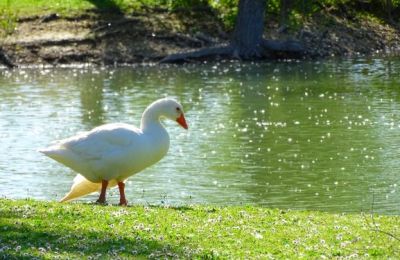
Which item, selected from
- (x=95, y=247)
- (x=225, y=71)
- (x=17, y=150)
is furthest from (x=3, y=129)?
(x=95, y=247)

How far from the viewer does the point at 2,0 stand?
38.2 m

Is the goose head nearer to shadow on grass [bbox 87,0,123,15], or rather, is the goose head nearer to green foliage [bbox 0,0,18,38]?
green foliage [bbox 0,0,18,38]

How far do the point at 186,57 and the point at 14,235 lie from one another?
83.3 feet

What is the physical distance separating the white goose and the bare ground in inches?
853

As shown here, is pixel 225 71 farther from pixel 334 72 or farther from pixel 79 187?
pixel 79 187

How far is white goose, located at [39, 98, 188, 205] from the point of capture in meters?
12.5

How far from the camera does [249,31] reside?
35.3 metres

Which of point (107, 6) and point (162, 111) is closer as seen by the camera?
point (162, 111)

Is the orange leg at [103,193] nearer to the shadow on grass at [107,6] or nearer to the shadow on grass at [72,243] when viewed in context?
the shadow on grass at [72,243]

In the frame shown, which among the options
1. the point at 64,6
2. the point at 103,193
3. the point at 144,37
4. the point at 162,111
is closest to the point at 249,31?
the point at 144,37

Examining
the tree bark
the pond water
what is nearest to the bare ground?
the tree bark

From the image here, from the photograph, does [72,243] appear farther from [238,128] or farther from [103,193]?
[238,128]

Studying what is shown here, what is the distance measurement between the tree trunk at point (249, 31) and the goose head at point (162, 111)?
22.1 meters

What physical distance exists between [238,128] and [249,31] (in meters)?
13.2
